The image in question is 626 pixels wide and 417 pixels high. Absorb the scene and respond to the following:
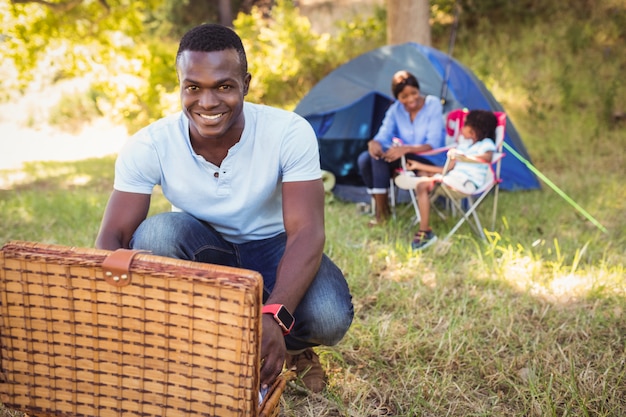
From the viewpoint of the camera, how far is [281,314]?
4.71ft

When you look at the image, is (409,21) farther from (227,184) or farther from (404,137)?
(227,184)

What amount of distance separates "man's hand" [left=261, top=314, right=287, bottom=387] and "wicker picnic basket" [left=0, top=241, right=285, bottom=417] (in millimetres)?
70

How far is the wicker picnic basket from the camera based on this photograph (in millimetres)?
1147

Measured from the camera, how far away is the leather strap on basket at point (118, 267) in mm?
1162

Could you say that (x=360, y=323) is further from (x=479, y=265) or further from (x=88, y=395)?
(x=88, y=395)

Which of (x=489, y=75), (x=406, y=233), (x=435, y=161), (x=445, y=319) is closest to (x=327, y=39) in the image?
(x=489, y=75)

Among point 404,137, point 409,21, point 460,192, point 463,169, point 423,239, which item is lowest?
point 423,239

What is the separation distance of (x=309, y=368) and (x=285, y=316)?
1.94 ft

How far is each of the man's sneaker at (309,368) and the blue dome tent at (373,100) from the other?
279cm

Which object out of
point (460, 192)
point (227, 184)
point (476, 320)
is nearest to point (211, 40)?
point (227, 184)

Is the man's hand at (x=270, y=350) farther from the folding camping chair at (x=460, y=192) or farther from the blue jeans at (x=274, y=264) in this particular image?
the folding camping chair at (x=460, y=192)

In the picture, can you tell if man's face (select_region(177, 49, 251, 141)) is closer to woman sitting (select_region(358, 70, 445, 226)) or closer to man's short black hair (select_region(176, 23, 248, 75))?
man's short black hair (select_region(176, 23, 248, 75))

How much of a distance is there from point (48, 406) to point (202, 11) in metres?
14.8

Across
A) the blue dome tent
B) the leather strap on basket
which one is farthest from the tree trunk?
the leather strap on basket
